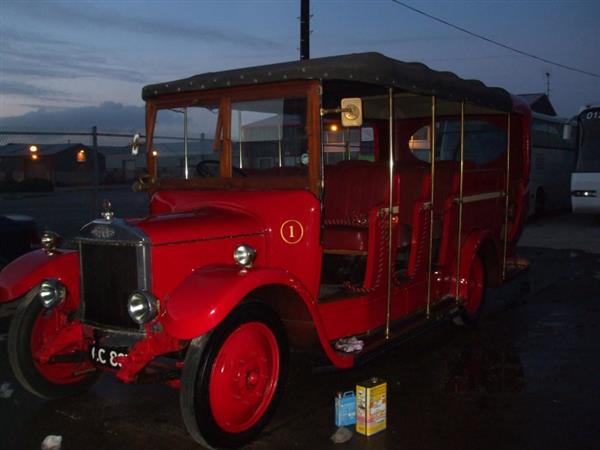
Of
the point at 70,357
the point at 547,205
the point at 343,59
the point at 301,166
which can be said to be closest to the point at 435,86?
the point at 343,59

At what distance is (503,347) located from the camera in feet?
17.6

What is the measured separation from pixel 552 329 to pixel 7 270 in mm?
4820

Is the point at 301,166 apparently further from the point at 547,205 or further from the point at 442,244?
the point at 547,205

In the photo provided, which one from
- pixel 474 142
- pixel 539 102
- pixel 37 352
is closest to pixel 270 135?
pixel 37 352

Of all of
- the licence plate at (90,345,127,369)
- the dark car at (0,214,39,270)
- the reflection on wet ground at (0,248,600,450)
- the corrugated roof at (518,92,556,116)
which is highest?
the corrugated roof at (518,92,556,116)

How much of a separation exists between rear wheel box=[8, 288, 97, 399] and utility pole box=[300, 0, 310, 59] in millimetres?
9719

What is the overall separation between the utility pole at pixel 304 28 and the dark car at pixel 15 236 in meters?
7.18

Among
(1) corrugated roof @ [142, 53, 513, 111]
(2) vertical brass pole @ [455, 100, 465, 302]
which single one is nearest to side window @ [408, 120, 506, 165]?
(2) vertical brass pole @ [455, 100, 465, 302]

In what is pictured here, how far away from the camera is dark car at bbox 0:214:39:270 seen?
23.5ft

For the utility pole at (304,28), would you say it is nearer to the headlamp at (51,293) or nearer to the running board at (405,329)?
the running board at (405,329)

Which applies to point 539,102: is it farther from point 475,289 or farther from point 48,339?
point 48,339

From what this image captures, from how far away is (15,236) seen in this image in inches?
285

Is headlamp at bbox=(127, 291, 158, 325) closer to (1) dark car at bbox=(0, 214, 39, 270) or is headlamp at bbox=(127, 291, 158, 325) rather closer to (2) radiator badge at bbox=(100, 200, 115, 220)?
(2) radiator badge at bbox=(100, 200, 115, 220)

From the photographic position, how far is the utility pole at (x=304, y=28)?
12.7m
